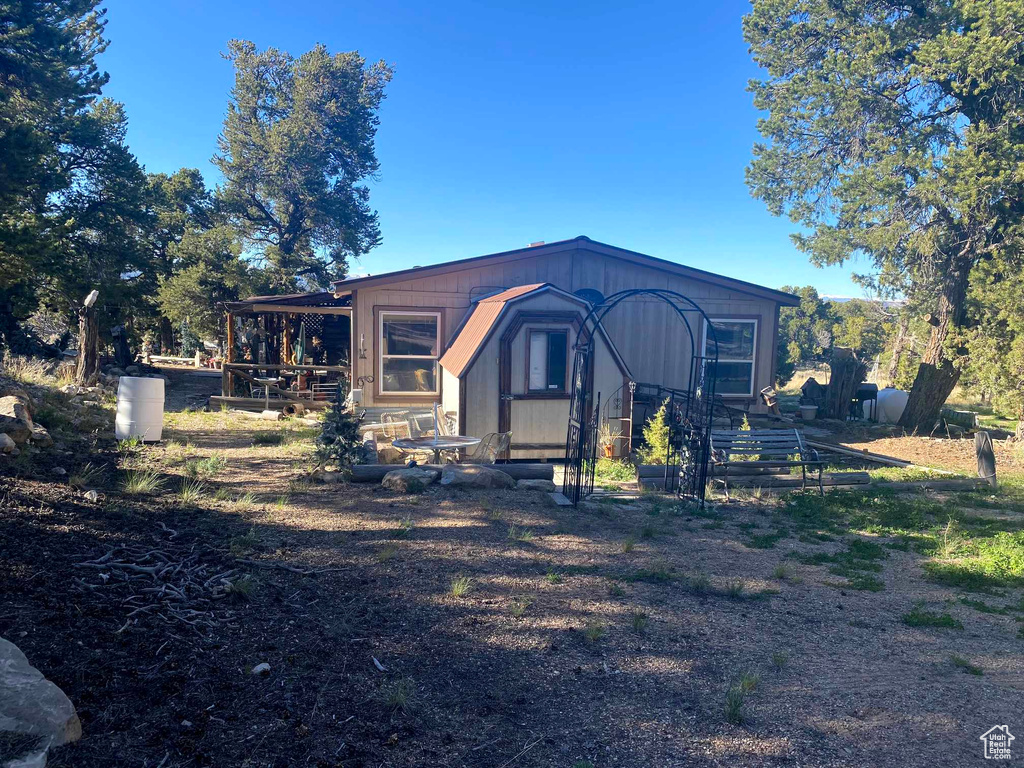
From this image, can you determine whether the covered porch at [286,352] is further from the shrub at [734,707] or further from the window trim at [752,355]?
the shrub at [734,707]

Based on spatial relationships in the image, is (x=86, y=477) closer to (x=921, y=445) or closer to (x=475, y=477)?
(x=475, y=477)

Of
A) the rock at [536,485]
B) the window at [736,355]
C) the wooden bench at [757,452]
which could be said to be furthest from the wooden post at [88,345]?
the wooden bench at [757,452]

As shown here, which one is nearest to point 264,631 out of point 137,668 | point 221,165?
point 137,668

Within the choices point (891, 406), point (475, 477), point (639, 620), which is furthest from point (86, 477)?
point (891, 406)

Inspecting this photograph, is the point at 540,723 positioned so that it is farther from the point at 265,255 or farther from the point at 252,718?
the point at 265,255

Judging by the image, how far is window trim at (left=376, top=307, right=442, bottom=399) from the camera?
499 inches

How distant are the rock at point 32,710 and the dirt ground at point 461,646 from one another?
0.31ft

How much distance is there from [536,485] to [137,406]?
627 cm

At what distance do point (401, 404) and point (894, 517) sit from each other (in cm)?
878

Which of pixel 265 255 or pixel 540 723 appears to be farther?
pixel 265 255

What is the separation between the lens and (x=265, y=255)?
29.3 meters

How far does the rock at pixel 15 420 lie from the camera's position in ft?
23.2

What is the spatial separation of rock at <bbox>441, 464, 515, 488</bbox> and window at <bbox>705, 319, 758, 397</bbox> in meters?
7.62

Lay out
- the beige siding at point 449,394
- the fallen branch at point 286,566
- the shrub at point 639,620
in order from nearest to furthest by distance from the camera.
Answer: the shrub at point 639,620 → the fallen branch at point 286,566 → the beige siding at point 449,394
